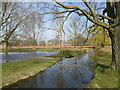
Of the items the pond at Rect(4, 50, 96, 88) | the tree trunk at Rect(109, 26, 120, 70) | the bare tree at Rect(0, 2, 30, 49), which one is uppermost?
the bare tree at Rect(0, 2, 30, 49)

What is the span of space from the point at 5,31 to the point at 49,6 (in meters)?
4.89

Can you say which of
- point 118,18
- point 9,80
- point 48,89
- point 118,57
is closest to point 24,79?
point 9,80

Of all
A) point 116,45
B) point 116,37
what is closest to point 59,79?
point 116,45

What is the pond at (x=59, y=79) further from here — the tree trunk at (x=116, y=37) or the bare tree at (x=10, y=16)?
the bare tree at (x=10, y=16)

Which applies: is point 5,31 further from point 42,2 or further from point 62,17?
point 62,17

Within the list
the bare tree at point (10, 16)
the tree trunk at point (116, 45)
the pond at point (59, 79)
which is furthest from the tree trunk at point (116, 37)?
the bare tree at point (10, 16)

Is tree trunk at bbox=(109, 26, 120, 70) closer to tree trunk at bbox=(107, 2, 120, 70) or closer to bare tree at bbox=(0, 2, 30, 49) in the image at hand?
tree trunk at bbox=(107, 2, 120, 70)

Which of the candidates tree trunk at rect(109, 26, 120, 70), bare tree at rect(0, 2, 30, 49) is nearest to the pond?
tree trunk at rect(109, 26, 120, 70)

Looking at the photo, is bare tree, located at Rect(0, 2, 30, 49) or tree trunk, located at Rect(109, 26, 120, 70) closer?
tree trunk, located at Rect(109, 26, 120, 70)

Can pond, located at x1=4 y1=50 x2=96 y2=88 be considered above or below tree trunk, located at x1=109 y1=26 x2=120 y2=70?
below

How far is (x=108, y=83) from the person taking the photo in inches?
250

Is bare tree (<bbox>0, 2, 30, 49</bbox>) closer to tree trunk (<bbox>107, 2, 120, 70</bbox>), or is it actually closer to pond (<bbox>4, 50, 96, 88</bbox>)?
pond (<bbox>4, 50, 96, 88</bbox>)

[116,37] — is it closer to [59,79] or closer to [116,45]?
[116,45]

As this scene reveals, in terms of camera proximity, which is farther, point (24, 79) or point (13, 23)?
point (13, 23)
